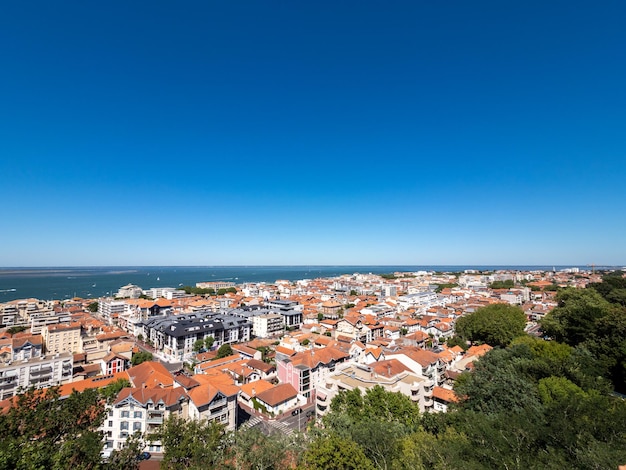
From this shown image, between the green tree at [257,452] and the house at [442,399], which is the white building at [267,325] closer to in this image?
the house at [442,399]

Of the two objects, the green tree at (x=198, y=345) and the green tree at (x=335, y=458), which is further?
the green tree at (x=198, y=345)

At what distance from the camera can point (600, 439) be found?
1003 centimetres

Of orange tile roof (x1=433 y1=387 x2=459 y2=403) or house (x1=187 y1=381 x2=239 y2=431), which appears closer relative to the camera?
house (x1=187 y1=381 x2=239 y2=431)

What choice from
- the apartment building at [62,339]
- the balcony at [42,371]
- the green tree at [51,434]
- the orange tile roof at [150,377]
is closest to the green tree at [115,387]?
the orange tile roof at [150,377]

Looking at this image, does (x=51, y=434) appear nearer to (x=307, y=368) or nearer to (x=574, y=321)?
(x=307, y=368)

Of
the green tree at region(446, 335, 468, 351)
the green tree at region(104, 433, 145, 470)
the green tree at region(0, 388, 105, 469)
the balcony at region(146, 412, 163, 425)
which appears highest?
the green tree at region(0, 388, 105, 469)

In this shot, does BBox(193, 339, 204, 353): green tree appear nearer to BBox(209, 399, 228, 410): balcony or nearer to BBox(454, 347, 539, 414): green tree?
BBox(209, 399, 228, 410): balcony

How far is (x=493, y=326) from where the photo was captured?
30.9m

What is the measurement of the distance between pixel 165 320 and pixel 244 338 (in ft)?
35.3

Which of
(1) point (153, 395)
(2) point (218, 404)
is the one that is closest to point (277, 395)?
(2) point (218, 404)

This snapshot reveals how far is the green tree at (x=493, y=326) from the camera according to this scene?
30.4 meters

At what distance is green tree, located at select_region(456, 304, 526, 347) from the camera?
30.4 meters

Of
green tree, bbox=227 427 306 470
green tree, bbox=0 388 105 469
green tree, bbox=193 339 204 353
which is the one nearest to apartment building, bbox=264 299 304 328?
green tree, bbox=193 339 204 353

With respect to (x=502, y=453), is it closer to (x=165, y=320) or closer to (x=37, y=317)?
(x=165, y=320)
